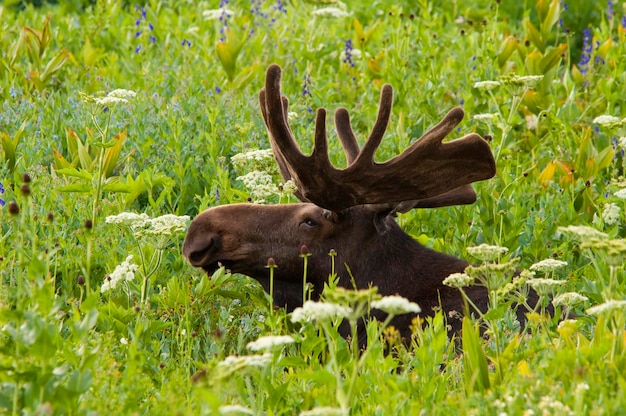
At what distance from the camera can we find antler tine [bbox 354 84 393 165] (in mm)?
4883

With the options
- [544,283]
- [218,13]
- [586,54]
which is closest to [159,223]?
[544,283]

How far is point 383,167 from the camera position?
16.7 ft

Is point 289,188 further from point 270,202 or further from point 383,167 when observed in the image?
point 270,202

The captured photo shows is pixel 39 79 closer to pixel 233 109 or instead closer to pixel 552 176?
pixel 233 109

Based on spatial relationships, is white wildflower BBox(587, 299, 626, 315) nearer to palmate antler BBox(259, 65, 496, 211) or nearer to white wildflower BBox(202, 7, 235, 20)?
palmate antler BBox(259, 65, 496, 211)

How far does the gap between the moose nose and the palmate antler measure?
50cm

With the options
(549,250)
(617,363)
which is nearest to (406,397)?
(617,363)

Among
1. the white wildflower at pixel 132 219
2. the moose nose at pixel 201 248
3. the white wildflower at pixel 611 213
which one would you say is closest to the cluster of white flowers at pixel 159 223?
the white wildflower at pixel 132 219

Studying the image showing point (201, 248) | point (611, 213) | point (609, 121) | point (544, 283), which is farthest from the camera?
Answer: point (609, 121)

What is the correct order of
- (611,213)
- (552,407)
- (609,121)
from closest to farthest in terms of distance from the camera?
(552,407) → (611,213) → (609,121)

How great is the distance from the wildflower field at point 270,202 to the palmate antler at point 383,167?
32 centimetres

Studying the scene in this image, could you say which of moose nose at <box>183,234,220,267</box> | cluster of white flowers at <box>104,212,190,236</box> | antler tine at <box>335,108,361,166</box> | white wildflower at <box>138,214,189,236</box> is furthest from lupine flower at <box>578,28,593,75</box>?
white wildflower at <box>138,214,189,236</box>

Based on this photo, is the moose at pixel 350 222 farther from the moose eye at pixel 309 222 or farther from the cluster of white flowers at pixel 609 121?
the cluster of white flowers at pixel 609 121

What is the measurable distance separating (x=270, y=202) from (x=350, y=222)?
1343 millimetres
